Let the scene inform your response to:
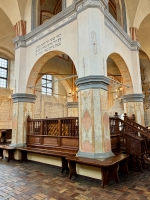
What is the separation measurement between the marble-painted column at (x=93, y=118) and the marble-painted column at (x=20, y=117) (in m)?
3.06

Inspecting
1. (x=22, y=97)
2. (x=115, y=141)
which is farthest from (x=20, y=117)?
(x=115, y=141)

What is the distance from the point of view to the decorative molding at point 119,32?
18.2 ft

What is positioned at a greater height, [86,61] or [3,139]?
[86,61]

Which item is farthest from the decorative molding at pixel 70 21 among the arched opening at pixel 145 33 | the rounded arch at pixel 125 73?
the arched opening at pixel 145 33

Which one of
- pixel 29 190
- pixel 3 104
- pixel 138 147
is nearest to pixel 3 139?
pixel 3 104

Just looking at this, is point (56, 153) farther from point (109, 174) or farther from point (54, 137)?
point (109, 174)

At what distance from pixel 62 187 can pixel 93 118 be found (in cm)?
178

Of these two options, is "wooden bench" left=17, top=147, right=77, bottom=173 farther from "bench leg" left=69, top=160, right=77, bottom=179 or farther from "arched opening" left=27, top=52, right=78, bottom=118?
"arched opening" left=27, top=52, right=78, bottom=118

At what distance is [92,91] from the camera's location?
4.43 m

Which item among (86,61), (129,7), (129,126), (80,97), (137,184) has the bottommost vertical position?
(137,184)

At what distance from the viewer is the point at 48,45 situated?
6.19 m

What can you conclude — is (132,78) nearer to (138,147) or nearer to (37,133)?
(138,147)

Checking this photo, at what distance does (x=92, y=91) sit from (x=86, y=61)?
888 millimetres

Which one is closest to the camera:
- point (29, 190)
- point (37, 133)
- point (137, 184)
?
point (29, 190)
